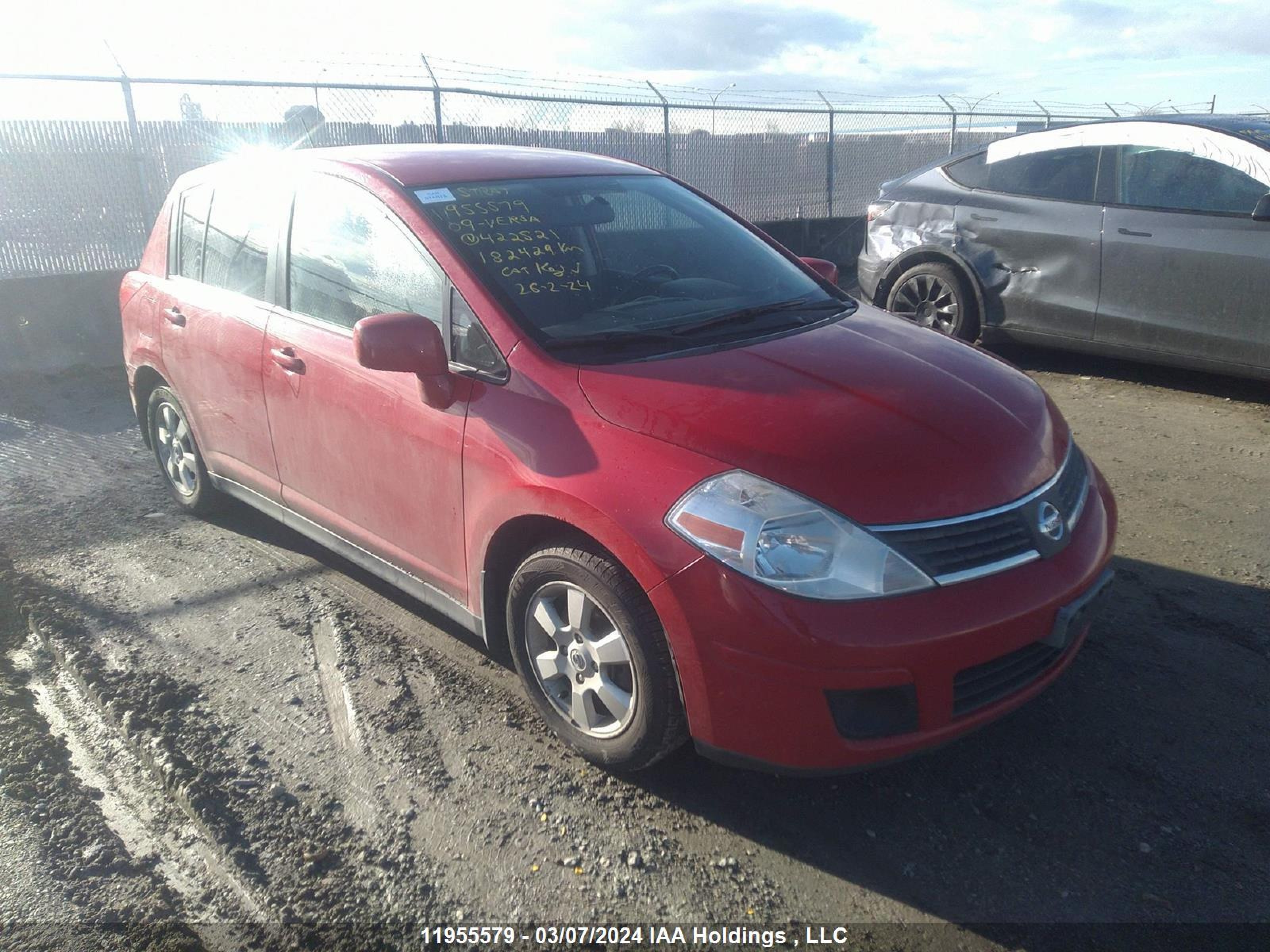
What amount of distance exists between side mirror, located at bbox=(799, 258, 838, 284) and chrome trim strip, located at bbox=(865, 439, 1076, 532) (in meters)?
1.56

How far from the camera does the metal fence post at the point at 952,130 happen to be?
14.4 metres

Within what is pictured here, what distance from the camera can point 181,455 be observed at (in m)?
4.83

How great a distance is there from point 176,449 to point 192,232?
42.7 inches

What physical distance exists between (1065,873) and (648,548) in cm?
130

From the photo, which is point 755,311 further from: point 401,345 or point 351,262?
point 351,262

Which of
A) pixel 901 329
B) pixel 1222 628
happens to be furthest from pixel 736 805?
pixel 1222 628

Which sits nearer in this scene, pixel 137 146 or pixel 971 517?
pixel 971 517

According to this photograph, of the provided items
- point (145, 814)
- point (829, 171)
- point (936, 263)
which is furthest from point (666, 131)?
point (145, 814)

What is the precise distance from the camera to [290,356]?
11.8ft

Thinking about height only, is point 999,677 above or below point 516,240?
below

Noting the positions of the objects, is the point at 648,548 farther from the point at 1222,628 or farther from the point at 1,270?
the point at 1,270

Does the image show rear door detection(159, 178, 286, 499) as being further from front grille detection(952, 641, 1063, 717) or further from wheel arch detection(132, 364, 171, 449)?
front grille detection(952, 641, 1063, 717)

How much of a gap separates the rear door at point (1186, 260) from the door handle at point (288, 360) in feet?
16.3

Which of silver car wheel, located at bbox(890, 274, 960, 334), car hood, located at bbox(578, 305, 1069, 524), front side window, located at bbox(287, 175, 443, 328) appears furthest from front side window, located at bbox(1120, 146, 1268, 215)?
front side window, located at bbox(287, 175, 443, 328)
